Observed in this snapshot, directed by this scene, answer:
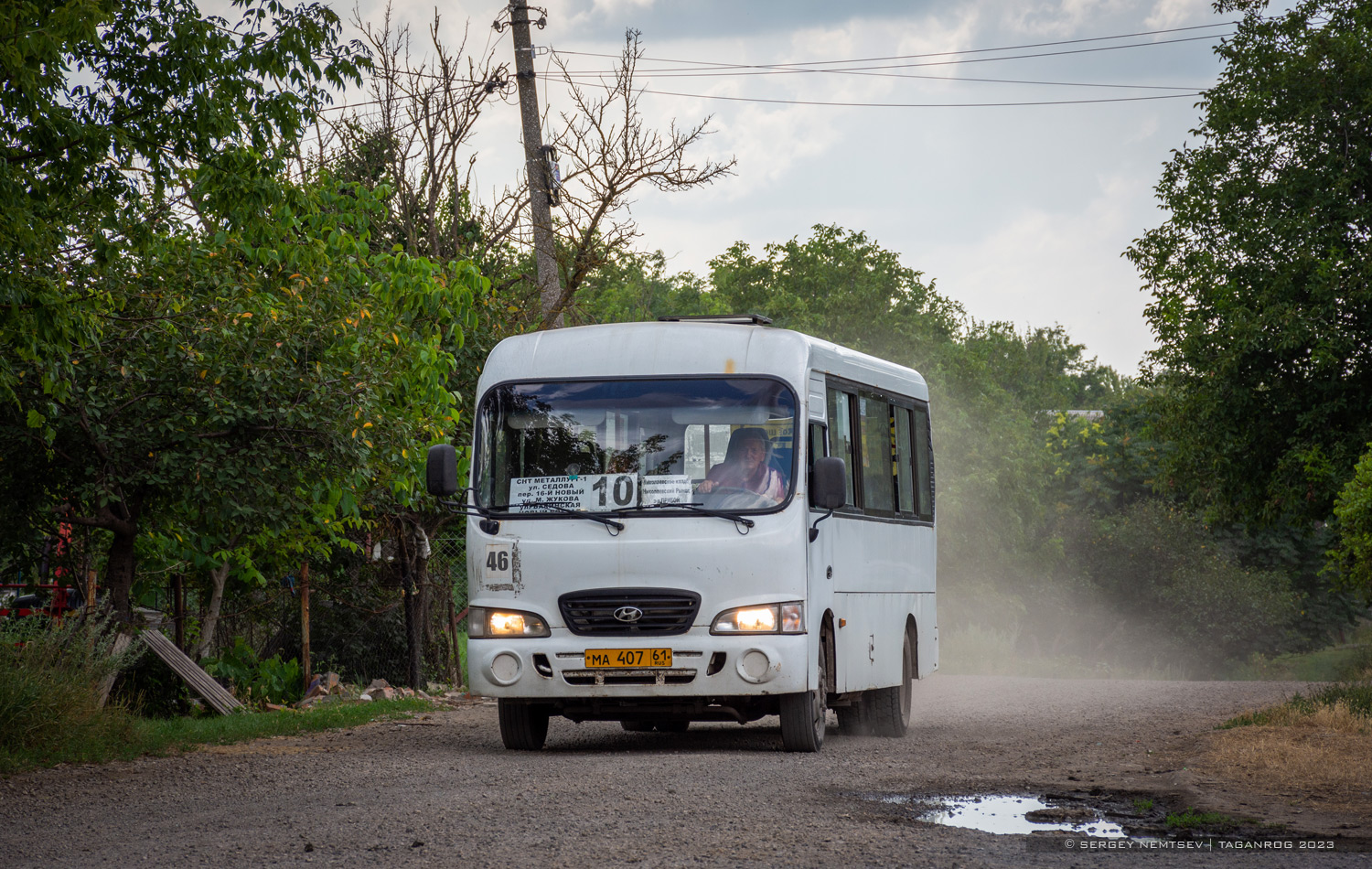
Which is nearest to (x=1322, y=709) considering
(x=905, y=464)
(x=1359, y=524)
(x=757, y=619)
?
(x=905, y=464)

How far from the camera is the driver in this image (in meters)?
11.9

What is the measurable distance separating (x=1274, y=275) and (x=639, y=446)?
18.8 meters

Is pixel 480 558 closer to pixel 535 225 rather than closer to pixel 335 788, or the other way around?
pixel 335 788

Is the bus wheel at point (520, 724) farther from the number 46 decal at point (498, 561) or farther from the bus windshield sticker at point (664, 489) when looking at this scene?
the bus windshield sticker at point (664, 489)

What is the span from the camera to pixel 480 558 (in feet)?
40.0

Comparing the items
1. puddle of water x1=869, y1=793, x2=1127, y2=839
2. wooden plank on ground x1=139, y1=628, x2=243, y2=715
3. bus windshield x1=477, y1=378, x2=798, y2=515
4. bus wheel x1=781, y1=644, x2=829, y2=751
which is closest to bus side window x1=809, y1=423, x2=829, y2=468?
bus windshield x1=477, y1=378, x2=798, y2=515

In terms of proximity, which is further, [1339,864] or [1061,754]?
[1061,754]

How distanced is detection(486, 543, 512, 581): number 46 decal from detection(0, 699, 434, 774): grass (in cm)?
294

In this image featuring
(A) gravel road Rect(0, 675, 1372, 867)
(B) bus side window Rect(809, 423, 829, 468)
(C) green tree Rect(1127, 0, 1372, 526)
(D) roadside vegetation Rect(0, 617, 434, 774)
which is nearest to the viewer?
(A) gravel road Rect(0, 675, 1372, 867)

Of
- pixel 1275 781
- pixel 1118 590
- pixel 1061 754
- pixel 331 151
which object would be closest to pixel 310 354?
pixel 1061 754

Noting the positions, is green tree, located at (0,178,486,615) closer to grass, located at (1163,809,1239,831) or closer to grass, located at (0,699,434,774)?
grass, located at (0,699,434,774)

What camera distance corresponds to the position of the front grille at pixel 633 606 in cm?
1174

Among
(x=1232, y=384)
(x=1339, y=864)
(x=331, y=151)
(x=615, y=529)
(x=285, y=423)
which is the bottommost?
(x=1339, y=864)

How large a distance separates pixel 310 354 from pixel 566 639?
4.10m
